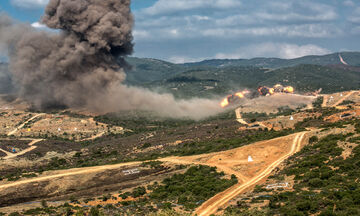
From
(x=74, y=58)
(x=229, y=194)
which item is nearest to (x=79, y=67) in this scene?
(x=74, y=58)

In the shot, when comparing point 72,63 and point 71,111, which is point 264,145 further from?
point 71,111

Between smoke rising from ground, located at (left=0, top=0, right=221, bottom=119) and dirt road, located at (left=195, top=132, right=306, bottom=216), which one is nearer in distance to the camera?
dirt road, located at (left=195, top=132, right=306, bottom=216)

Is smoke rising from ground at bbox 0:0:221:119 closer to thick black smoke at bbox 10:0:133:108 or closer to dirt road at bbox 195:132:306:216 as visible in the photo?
thick black smoke at bbox 10:0:133:108

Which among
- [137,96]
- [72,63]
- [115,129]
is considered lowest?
[115,129]

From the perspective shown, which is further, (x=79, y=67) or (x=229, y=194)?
(x=79, y=67)

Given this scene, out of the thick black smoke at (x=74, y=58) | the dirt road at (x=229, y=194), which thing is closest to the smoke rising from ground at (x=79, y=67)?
the thick black smoke at (x=74, y=58)

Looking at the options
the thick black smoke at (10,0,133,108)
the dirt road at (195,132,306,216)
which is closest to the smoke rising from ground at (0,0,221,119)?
the thick black smoke at (10,0,133,108)

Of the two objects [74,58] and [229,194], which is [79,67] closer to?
[74,58]

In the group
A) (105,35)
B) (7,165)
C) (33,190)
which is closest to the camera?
(33,190)

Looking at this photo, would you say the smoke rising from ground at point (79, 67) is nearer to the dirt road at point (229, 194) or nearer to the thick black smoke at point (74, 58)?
the thick black smoke at point (74, 58)

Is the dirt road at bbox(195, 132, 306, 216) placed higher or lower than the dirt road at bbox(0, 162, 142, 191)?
higher

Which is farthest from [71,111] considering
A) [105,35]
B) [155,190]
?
[155,190]
